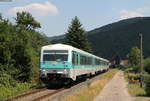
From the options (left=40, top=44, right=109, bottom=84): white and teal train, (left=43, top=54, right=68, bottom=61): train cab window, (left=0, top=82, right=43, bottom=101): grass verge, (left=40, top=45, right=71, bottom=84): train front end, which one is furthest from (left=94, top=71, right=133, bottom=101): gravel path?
(left=0, top=82, right=43, bottom=101): grass verge

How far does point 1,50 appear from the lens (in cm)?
2739

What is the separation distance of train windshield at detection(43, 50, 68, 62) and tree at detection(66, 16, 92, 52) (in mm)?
47107

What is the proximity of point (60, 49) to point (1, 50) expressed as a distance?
173 inches

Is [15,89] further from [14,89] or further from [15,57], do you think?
[15,57]

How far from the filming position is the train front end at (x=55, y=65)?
2611 centimetres

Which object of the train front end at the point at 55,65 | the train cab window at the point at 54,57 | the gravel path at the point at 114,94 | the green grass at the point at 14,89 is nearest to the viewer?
the gravel path at the point at 114,94

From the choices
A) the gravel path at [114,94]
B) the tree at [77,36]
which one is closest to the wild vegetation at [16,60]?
the gravel path at [114,94]

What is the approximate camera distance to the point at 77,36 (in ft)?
249

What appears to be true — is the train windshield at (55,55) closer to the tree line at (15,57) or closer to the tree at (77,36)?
the tree line at (15,57)

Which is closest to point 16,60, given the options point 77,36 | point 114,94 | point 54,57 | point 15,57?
point 15,57

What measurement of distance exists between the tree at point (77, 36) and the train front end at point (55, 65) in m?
47.1

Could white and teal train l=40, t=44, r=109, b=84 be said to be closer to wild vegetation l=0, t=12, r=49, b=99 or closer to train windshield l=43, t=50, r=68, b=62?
train windshield l=43, t=50, r=68, b=62

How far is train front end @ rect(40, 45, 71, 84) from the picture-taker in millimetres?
26109

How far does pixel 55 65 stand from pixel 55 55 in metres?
0.94
